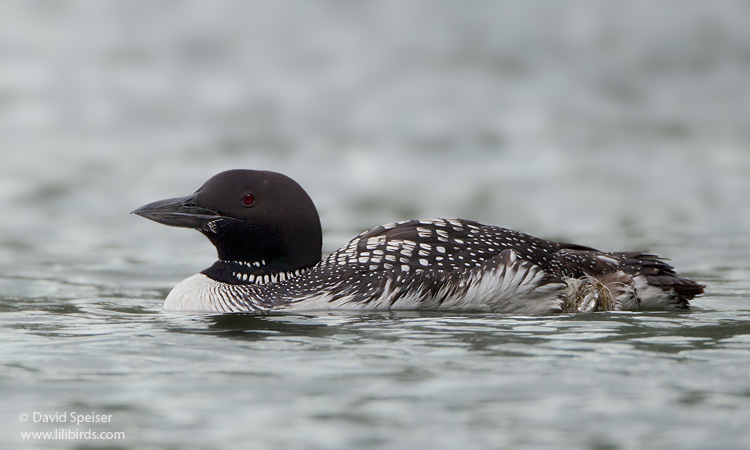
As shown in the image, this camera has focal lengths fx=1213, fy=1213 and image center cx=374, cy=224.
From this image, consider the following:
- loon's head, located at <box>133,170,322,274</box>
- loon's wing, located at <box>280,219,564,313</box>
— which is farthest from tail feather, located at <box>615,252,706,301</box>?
loon's head, located at <box>133,170,322,274</box>

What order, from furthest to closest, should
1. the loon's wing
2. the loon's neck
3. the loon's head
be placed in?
the loon's neck → the loon's head → the loon's wing

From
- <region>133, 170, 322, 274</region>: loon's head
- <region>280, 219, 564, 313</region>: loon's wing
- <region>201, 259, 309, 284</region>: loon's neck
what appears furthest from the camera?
<region>201, 259, 309, 284</region>: loon's neck

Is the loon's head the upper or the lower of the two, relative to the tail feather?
upper

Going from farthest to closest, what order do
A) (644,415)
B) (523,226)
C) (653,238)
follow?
1. (523,226)
2. (653,238)
3. (644,415)

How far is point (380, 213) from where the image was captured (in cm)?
1198

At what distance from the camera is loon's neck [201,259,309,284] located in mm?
6148

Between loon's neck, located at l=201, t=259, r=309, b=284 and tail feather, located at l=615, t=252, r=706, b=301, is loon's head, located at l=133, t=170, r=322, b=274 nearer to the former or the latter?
loon's neck, located at l=201, t=259, r=309, b=284

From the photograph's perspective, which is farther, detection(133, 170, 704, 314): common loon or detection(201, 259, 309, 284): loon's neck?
detection(201, 259, 309, 284): loon's neck

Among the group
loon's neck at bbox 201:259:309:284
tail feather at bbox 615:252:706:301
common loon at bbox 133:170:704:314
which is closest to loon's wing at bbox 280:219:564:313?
common loon at bbox 133:170:704:314

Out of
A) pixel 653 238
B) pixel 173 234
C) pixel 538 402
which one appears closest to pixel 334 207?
pixel 173 234

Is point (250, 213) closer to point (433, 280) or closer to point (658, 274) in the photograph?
point (433, 280)

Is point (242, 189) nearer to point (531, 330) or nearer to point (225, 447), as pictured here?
point (531, 330)

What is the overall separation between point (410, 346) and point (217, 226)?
5.36 ft

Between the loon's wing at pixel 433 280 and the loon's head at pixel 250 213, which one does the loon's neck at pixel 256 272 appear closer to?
the loon's head at pixel 250 213
